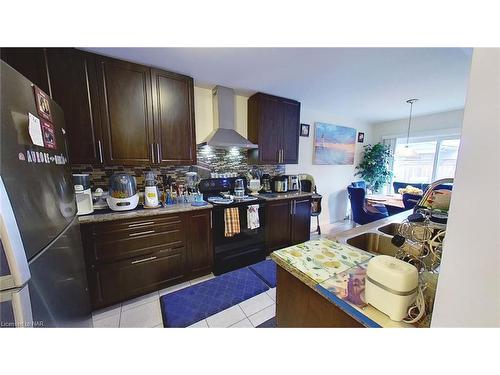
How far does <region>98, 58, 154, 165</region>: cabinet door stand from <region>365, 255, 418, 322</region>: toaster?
→ 209 centimetres

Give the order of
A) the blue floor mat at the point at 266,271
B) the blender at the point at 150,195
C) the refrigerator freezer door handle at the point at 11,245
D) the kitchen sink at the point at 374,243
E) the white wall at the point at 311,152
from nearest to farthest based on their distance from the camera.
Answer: the refrigerator freezer door handle at the point at 11,245 < the kitchen sink at the point at 374,243 < the blender at the point at 150,195 < the blue floor mat at the point at 266,271 < the white wall at the point at 311,152

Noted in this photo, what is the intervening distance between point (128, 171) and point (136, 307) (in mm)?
1418

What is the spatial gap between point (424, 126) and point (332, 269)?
4.79 m

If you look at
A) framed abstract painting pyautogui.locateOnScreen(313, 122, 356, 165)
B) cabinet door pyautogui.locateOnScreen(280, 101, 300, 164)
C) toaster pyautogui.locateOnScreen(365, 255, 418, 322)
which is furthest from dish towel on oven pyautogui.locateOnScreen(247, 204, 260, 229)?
framed abstract painting pyautogui.locateOnScreen(313, 122, 356, 165)

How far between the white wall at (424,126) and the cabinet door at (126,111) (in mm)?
4278

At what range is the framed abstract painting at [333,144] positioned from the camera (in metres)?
3.52

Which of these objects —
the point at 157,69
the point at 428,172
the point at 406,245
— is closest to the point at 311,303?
the point at 406,245

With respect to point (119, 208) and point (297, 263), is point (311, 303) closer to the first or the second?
point (297, 263)

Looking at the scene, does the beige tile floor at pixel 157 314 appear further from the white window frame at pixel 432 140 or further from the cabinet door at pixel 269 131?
the white window frame at pixel 432 140

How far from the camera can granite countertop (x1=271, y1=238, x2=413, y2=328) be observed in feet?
1.83

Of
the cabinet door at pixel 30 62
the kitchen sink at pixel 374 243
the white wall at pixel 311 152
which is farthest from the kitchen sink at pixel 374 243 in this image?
the cabinet door at pixel 30 62

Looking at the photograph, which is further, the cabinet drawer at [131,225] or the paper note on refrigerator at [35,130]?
the cabinet drawer at [131,225]

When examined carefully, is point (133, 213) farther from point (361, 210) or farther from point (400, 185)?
point (400, 185)

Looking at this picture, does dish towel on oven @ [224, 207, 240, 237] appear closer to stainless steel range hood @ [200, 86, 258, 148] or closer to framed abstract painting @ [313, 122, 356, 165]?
stainless steel range hood @ [200, 86, 258, 148]
